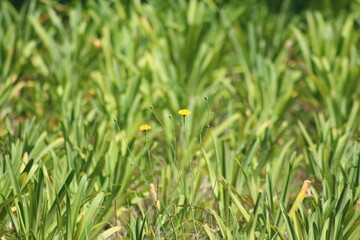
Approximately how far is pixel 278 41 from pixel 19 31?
1.56 meters

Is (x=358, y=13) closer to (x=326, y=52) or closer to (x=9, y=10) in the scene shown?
(x=326, y=52)

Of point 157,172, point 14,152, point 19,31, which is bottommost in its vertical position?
point 157,172

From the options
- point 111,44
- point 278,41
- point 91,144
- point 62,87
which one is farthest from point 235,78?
point 91,144

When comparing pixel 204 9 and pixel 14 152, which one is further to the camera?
pixel 204 9

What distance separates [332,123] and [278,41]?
0.96 meters

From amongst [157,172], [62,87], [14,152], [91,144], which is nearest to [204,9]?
[62,87]

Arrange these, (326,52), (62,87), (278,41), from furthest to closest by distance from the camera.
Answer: (278,41) → (326,52) → (62,87)

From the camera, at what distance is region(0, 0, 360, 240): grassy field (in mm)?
2080

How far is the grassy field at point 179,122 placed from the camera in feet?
6.82

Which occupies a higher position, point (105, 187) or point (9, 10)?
point (9, 10)

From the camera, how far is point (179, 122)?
2432mm

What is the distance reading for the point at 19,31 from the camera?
3936mm

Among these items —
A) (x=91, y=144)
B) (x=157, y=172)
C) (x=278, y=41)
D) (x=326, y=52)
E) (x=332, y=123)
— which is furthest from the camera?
(x=278, y=41)

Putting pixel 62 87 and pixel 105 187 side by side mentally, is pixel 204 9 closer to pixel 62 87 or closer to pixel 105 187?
pixel 62 87
